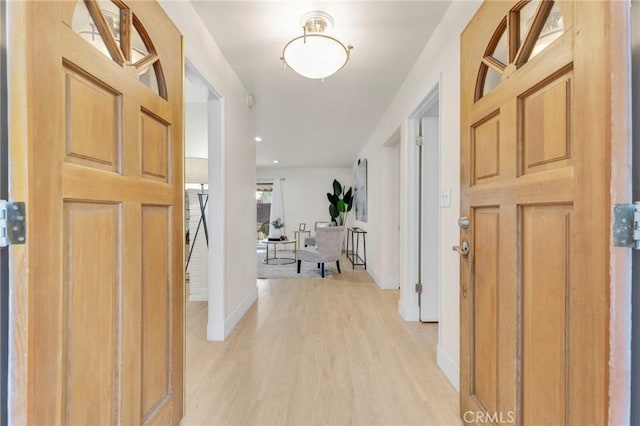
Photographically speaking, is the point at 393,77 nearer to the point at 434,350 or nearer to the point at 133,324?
the point at 434,350

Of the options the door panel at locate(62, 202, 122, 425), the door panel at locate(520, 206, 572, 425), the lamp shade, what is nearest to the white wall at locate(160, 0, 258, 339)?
the lamp shade

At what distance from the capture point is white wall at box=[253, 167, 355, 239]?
7660 mm

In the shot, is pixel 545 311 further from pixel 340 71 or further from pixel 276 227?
pixel 276 227

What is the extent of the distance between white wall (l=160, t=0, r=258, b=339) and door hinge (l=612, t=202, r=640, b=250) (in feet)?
6.58

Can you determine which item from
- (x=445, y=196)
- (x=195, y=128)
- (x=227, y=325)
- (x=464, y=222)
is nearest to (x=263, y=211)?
(x=195, y=128)

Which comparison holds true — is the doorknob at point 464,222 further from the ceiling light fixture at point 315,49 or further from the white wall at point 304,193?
the white wall at point 304,193

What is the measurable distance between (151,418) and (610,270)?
154 centimetres

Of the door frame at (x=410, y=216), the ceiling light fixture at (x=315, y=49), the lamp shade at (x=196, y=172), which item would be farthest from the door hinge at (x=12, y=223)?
the door frame at (x=410, y=216)

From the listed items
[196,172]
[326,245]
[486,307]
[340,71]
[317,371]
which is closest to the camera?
[486,307]

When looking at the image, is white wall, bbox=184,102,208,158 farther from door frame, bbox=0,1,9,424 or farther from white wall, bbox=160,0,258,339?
door frame, bbox=0,1,9,424

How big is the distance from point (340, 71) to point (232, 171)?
126 centimetres

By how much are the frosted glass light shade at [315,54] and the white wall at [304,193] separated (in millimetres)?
5832

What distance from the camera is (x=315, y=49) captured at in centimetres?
170

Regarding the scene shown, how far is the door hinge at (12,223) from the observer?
610 millimetres
